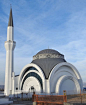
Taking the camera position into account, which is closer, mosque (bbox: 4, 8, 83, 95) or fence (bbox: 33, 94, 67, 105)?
fence (bbox: 33, 94, 67, 105)

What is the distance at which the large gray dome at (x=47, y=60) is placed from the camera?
35188 millimetres

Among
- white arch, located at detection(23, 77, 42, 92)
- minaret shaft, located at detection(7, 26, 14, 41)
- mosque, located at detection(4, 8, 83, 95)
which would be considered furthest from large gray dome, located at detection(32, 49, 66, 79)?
minaret shaft, located at detection(7, 26, 14, 41)

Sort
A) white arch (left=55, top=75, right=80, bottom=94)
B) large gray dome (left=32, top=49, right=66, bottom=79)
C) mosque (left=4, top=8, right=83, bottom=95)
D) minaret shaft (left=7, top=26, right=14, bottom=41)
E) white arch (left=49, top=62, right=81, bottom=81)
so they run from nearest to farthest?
white arch (left=55, top=75, right=80, bottom=94)
mosque (left=4, top=8, right=83, bottom=95)
white arch (left=49, top=62, right=81, bottom=81)
large gray dome (left=32, top=49, right=66, bottom=79)
minaret shaft (left=7, top=26, right=14, bottom=41)

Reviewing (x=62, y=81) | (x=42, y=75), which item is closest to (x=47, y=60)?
(x=42, y=75)

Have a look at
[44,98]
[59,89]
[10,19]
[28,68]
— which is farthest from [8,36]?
[44,98]

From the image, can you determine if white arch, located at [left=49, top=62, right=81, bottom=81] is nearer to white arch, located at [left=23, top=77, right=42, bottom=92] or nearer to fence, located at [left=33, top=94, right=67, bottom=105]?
white arch, located at [left=23, top=77, right=42, bottom=92]

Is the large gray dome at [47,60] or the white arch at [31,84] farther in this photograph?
the large gray dome at [47,60]

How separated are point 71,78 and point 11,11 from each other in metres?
25.0

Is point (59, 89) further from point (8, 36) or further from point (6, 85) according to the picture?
point (8, 36)

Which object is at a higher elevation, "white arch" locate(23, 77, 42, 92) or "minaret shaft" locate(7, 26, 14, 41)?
"minaret shaft" locate(7, 26, 14, 41)

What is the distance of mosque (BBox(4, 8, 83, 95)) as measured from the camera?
3310 centimetres

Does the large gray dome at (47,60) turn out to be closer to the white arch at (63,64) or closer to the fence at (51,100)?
the white arch at (63,64)

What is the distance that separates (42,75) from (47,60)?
5.41 m

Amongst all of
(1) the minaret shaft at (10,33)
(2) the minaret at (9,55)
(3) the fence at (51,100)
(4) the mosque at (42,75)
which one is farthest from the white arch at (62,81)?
(1) the minaret shaft at (10,33)
